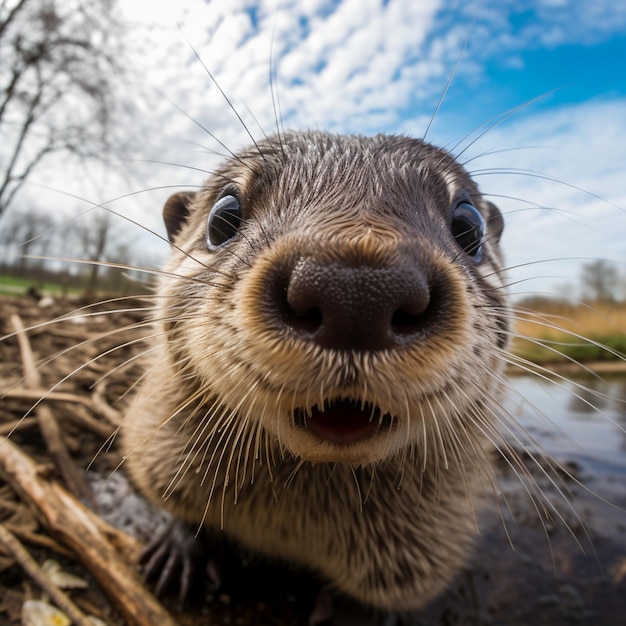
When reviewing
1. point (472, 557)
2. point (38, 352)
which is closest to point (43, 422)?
point (38, 352)

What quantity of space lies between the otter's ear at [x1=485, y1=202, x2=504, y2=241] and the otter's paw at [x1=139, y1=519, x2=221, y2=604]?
217cm

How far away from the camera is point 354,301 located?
93cm

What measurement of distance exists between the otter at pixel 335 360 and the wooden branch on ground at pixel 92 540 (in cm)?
27

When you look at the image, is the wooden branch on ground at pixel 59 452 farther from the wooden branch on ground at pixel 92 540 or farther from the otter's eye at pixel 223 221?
the otter's eye at pixel 223 221

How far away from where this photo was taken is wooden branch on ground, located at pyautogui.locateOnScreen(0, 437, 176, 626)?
6.00 ft

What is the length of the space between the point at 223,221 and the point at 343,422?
0.97 metres

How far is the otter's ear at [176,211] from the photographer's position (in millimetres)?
2598

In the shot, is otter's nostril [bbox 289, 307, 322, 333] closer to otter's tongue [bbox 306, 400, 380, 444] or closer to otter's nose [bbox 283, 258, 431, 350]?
otter's nose [bbox 283, 258, 431, 350]

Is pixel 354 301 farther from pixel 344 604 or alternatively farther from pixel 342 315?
pixel 344 604

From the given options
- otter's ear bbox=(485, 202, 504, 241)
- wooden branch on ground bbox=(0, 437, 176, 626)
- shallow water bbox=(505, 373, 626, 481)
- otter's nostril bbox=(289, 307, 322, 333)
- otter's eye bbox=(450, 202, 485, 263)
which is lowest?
wooden branch on ground bbox=(0, 437, 176, 626)

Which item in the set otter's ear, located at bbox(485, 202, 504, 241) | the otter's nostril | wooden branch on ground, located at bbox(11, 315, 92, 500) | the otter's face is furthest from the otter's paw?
otter's ear, located at bbox(485, 202, 504, 241)

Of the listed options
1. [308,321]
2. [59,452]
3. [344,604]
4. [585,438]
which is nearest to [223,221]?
[308,321]

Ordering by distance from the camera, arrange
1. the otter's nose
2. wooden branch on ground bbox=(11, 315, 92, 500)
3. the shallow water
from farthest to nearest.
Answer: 1. the shallow water
2. wooden branch on ground bbox=(11, 315, 92, 500)
3. the otter's nose

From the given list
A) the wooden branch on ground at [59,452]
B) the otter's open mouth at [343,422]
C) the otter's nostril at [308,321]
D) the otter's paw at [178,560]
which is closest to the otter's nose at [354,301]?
the otter's nostril at [308,321]
